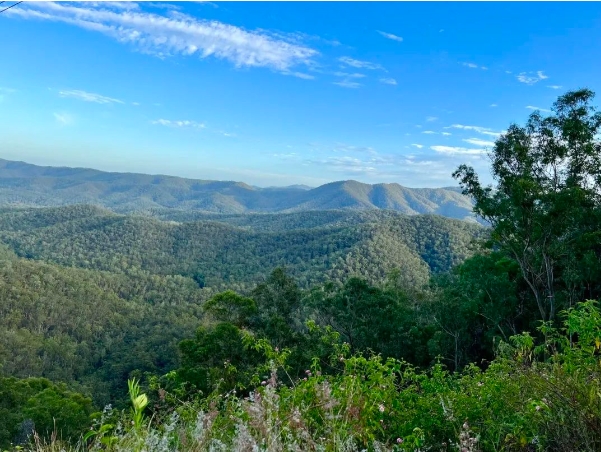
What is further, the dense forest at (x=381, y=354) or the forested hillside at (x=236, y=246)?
the forested hillside at (x=236, y=246)

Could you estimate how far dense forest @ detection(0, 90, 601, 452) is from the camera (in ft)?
7.30

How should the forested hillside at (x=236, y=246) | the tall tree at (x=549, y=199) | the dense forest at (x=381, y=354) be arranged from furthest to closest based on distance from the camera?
the forested hillside at (x=236, y=246), the tall tree at (x=549, y=199), the dense forest at (x=381, y=354)

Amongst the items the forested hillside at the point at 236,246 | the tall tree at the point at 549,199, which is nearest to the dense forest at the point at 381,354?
the tall tree at the point at 549,199

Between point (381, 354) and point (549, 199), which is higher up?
point (549, 199)

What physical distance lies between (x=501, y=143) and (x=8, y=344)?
182ft

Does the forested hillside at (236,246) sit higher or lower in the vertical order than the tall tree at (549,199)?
lower

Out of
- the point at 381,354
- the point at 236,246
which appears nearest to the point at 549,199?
the point at 381,354

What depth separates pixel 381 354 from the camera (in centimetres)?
1175

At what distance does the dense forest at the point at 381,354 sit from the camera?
223 cm

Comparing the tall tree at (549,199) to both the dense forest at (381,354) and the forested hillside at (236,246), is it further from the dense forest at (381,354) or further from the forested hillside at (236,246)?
the forested hillside at (236,246)

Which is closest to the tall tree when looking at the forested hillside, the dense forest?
the dense forest

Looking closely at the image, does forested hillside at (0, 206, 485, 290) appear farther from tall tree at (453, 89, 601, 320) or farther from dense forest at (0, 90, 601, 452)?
tall tree at (453, 89, 601, 320)

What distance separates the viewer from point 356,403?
2.60 metres

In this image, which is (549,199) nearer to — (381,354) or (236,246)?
(381,354)
